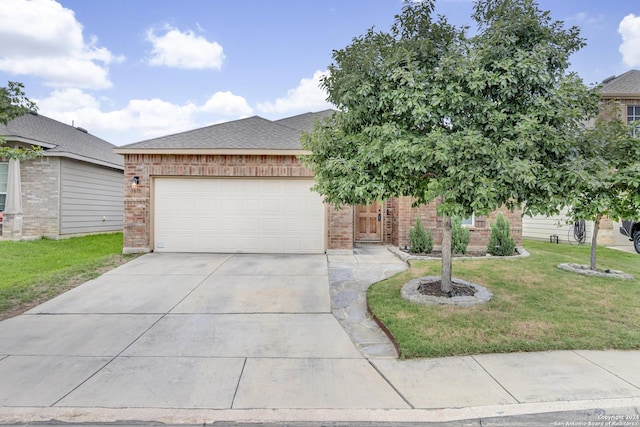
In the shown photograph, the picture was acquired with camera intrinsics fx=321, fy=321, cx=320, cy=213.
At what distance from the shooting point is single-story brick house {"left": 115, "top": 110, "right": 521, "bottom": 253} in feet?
29.1

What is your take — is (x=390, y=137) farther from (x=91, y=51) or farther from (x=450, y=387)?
(x=91, y=51)

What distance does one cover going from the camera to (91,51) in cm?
1201

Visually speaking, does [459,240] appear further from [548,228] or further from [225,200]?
[548,228]

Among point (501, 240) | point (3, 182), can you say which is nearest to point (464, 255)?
point (501, 240)

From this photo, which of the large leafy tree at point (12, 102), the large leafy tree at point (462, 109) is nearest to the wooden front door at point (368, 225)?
the large leafy tree at point (462, 109)

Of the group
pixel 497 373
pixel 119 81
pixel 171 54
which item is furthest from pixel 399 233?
pixel 119 81

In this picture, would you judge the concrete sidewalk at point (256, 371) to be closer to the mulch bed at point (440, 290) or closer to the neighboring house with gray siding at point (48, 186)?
the mulch bed at point (440, 290)

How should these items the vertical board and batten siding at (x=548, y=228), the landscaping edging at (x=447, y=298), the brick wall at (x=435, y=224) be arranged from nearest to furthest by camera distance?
the landscaping edging at (x=447, y=298) < the brick wall at (x=435, y=224) < the vertical board and batten siding at (x=548, y=228)

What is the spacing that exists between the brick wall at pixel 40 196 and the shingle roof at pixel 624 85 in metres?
20.2

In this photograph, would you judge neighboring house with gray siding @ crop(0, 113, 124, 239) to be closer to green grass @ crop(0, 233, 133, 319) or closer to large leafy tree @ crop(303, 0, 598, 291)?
green grass @ crop(0, 233, 133, 319)

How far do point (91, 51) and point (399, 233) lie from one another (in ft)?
42.7

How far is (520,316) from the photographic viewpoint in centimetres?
427

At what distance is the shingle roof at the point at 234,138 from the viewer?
8.83 metres

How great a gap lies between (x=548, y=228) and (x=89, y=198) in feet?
59.8
